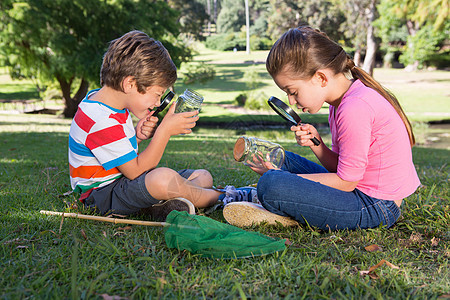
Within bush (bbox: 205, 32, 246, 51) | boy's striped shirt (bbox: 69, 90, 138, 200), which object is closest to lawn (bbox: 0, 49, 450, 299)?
boy's striped shirt (bbox: 69, 90, 138, 200)

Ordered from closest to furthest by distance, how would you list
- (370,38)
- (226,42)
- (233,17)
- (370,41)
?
(370,41) < (370,38) < (226,42) < (233,17)

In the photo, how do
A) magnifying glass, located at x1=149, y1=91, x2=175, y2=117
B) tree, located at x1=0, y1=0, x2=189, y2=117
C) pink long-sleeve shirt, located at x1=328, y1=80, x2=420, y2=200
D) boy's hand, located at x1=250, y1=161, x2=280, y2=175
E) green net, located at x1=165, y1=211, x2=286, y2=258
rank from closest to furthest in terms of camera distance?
green net, located at x1=165, y1=211, x2=286, y2=258 → pink long-sleeve shirt, located at x1=328, y1=80, x2=420, y2=200 → magnifying glass, located at x1=149, y1=91, x2=175, y2=117 → boy's hand, located at x1=250, y1=161, x2=280, y2=175 → tree, located at x1=0, y1=0, x2=189, y2=117

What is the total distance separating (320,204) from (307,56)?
0.91 m

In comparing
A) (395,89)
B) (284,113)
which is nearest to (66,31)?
(284,113)

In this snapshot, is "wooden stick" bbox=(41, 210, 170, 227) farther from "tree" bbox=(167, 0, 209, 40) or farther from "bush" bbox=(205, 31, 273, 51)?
"bush" bbox=(205, 31, 273, 51)

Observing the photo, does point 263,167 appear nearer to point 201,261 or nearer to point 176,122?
point 176,122

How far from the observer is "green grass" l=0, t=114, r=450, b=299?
1.72 m

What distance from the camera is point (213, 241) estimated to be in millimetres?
2049

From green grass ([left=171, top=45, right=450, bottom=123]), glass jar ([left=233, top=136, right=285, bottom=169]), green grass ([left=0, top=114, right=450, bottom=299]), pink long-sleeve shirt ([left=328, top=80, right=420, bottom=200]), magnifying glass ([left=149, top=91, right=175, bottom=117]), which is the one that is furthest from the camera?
green grass ([left=171, top=45, right=450, bottom=123])

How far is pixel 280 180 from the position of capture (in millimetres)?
2449

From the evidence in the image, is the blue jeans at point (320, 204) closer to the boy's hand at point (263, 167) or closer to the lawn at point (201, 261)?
the lawn at point (201, 261)

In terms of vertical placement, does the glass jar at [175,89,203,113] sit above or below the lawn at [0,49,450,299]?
above

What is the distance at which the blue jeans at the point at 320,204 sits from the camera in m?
2.42

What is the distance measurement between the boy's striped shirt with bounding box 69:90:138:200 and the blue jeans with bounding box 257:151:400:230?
3.16 ft
